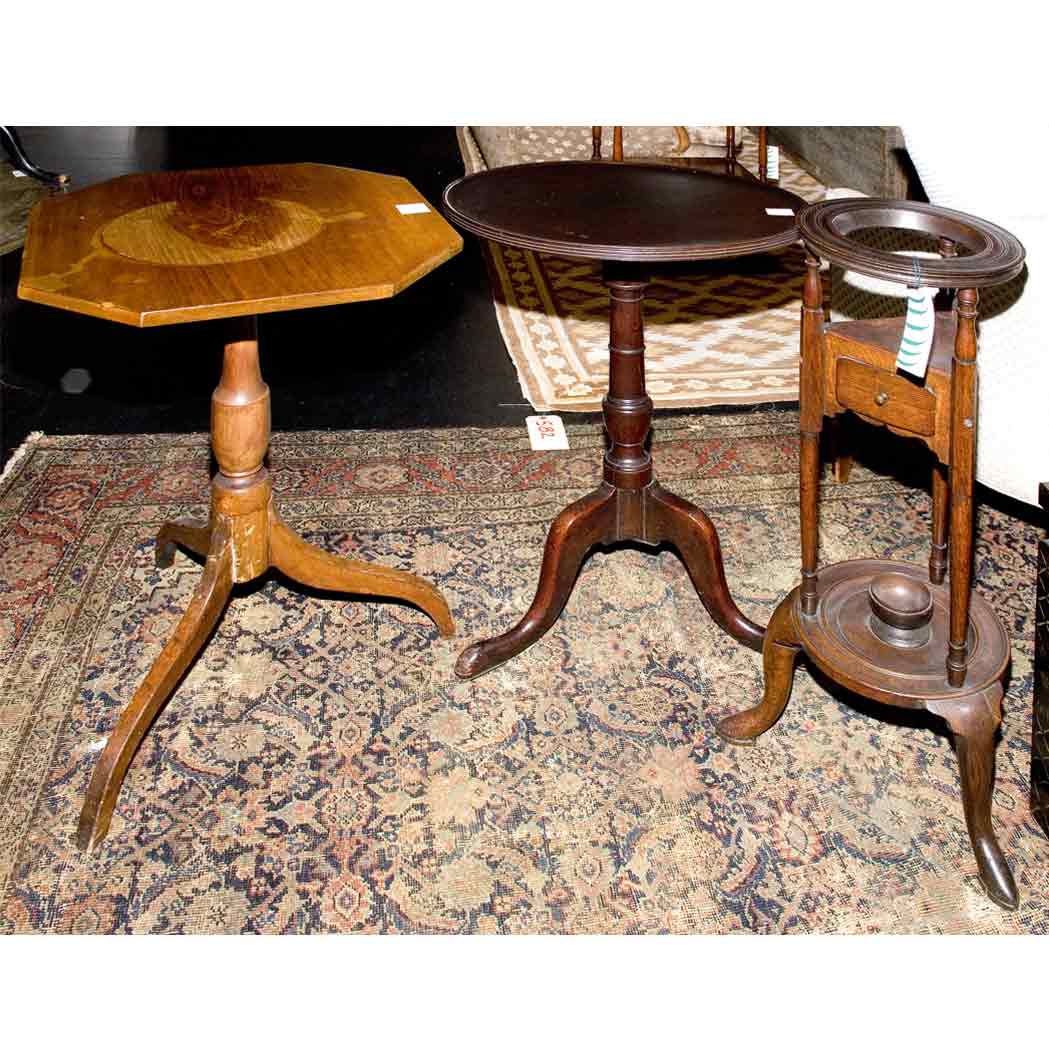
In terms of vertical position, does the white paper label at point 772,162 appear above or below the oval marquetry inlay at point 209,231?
below

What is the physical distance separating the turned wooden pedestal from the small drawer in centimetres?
105

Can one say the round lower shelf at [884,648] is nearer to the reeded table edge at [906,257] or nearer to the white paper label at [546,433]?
the reeded table edge at [906,257]

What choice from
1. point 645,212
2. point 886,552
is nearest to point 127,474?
point 645,212

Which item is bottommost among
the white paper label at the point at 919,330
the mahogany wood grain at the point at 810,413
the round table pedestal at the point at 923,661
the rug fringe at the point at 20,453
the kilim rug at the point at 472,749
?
the kilim rug at the point at 472,749

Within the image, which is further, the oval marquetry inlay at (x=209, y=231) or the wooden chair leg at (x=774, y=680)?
the wooden chair leg at (x=774, y=680)

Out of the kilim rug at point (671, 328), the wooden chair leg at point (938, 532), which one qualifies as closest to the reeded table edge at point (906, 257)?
the wooden chair leg at point (938, 532)

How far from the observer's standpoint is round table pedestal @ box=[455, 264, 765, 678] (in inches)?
91.4

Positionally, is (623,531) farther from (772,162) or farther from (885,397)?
(772,162)


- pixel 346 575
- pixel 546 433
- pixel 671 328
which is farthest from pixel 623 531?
pixel 671 328

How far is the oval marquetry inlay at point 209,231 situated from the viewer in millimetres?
1926

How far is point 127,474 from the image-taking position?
313 centimetres

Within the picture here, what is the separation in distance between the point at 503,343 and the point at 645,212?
1.94 metres

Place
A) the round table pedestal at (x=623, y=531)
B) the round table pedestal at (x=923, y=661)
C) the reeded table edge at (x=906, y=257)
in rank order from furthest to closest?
1. the round table pedestal at (x=623, y=531)
2. the round table pedestal at (x=923, y=661)
3. the reeded table edge at (x=906, y=257)

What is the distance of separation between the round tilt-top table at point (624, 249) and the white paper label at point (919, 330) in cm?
36
